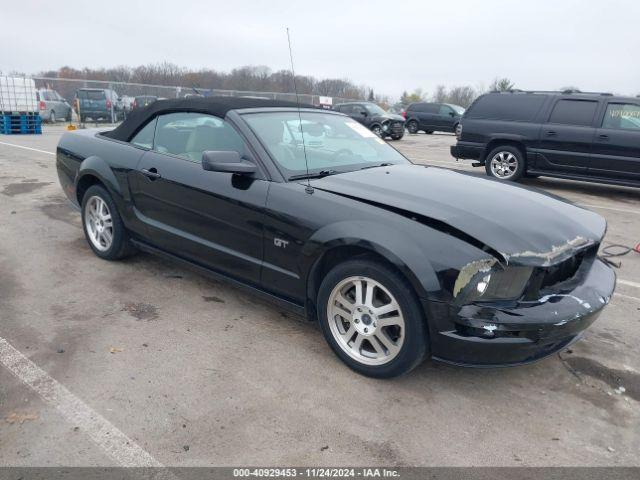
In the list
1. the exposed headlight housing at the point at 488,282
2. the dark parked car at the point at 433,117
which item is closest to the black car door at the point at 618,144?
the exposed headlight housing at the point at 488,282

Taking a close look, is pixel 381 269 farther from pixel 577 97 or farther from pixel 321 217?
pixel 577 97

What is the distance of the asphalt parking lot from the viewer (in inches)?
93.4

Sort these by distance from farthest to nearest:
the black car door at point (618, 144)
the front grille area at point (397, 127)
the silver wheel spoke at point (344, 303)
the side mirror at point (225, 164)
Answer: the front grille area at point (397, 127) → the black car door at point (618, 144) → the side mirror at point (225, 164) → the silver wheel spoke at point (344, 303)

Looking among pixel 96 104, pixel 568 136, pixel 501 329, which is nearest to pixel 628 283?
pixel 501 329

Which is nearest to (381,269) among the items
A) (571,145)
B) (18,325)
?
(18,325)

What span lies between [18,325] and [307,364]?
2.02m

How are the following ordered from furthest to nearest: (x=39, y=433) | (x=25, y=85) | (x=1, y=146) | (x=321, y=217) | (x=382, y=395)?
(x=25, y=85), (x=1, y=146), (x=321, y=217), (x=382, y=395), (x=39, y=433)

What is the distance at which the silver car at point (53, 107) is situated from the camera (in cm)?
2348

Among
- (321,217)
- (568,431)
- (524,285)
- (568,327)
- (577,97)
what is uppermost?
(577,97)

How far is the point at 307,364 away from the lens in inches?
122

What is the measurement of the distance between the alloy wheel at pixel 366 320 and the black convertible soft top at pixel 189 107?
65.9 inches

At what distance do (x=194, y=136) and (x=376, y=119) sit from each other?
55.0 feet

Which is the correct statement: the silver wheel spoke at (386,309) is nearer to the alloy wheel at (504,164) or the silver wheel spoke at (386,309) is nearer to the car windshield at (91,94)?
the alloy wheel at (504,164)

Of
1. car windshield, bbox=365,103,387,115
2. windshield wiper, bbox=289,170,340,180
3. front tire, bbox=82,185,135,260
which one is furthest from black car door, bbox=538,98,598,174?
car windshield, bbox=365,103,387,115
